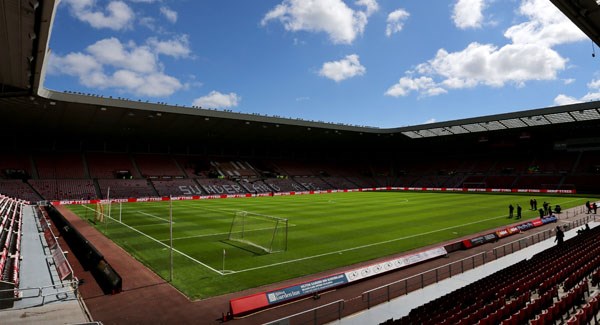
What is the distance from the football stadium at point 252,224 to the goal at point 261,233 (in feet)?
0.61

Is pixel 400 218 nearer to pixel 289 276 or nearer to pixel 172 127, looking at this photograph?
pixel 289 276

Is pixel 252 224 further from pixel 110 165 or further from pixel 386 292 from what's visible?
pixel 110 165

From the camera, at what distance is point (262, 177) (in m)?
78.0

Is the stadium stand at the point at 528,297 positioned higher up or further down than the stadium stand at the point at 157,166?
further down

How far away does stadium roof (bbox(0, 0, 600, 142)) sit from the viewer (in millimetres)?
18469

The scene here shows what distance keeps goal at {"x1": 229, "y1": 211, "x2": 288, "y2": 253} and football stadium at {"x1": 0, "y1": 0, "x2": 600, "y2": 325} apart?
7.3 inches

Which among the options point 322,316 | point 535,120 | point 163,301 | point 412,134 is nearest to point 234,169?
point 412,134

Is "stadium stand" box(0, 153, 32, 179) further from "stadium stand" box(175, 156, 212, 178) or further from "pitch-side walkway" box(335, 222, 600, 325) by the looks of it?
"pitch-side walkway" box(335, 222, 600, 325)

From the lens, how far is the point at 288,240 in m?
22.8

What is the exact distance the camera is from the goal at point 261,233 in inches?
831

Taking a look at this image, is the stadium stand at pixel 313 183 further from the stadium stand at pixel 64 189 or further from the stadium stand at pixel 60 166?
the stadium stand at pixel 60 166

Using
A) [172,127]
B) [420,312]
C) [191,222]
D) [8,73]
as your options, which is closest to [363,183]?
[172,127]

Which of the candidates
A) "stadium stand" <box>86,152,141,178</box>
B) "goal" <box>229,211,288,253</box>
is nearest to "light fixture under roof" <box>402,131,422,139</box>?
"stadium stand" <box>86,152,141,178</box>

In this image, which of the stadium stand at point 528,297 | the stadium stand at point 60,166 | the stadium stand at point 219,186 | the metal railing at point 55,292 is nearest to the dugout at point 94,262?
the metal railing at point 55,292
